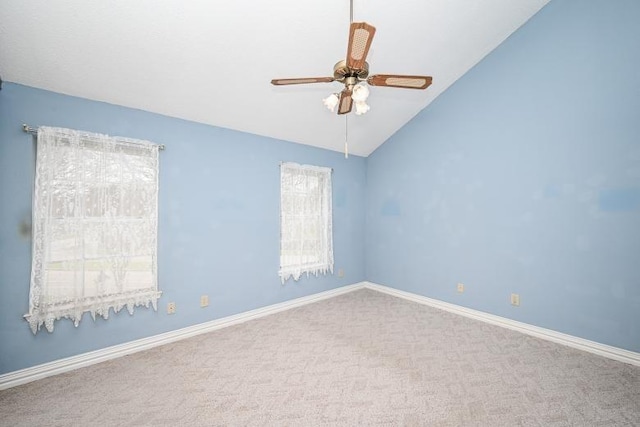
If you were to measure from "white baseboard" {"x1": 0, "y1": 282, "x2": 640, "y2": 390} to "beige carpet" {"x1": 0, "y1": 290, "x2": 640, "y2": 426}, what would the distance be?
8 cm

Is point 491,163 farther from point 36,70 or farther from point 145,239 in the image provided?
point 36,70

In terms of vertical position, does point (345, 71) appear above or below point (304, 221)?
above

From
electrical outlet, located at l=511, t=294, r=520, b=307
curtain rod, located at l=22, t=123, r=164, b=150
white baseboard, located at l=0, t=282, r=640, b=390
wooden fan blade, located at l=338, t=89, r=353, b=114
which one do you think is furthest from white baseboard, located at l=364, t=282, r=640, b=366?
curtain rod, located at l=22, t=123, r=164, b=150

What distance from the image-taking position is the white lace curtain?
2.31 meters

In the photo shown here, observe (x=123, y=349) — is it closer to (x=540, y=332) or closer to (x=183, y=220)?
(x=183, y=220)

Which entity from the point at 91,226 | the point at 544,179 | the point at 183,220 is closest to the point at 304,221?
the point at 183,220

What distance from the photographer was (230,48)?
2488mm

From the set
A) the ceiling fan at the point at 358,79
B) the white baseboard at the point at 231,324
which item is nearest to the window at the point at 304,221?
the white baseboard at the point at 231,324

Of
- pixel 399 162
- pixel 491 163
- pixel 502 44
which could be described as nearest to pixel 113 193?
pixel 399 162

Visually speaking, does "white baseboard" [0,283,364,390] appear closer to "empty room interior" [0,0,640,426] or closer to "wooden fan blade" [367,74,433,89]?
A: "empty room interior" [0,0,640,426]

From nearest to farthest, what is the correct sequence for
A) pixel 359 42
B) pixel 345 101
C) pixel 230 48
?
pixel 359 42, pixel 345 101, pixel 230 48

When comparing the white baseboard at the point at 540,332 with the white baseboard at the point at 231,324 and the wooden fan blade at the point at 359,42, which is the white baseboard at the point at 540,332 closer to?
the white baseboard at the point at 231,324

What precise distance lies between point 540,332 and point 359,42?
11.5 feet

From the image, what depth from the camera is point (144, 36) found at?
219cm
